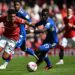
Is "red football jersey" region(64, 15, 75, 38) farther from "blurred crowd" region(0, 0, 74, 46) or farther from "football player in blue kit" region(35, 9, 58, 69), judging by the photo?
"blurred crowd" region(0, 0, 74, 46)

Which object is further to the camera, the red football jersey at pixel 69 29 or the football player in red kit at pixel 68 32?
the red football jersey at pixel 69 29

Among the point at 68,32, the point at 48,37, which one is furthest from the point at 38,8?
the point at 48,37

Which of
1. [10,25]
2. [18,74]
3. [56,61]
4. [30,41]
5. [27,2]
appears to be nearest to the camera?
[18,74]

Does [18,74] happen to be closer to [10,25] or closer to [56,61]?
[10,25]

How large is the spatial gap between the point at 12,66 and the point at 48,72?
106 inches

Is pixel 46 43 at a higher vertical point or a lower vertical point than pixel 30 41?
higher

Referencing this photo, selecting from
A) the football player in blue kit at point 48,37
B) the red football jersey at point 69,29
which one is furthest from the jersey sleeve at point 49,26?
the red football jersey at point 69,29

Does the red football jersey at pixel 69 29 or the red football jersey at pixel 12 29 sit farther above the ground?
the red football jersey at pixel 12 29

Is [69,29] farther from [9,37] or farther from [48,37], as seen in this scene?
[9,37]

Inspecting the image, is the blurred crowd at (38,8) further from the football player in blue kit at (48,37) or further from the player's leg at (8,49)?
the player's leg at (8,49)

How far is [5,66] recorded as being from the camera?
15781mm

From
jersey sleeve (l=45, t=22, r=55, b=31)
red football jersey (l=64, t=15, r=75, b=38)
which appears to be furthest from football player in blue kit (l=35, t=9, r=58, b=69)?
red football jersey (l=64, t=15, r=75, b=38)

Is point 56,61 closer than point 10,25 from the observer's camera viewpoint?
No

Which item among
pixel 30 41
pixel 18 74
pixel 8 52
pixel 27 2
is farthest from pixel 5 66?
pixel 27 2
